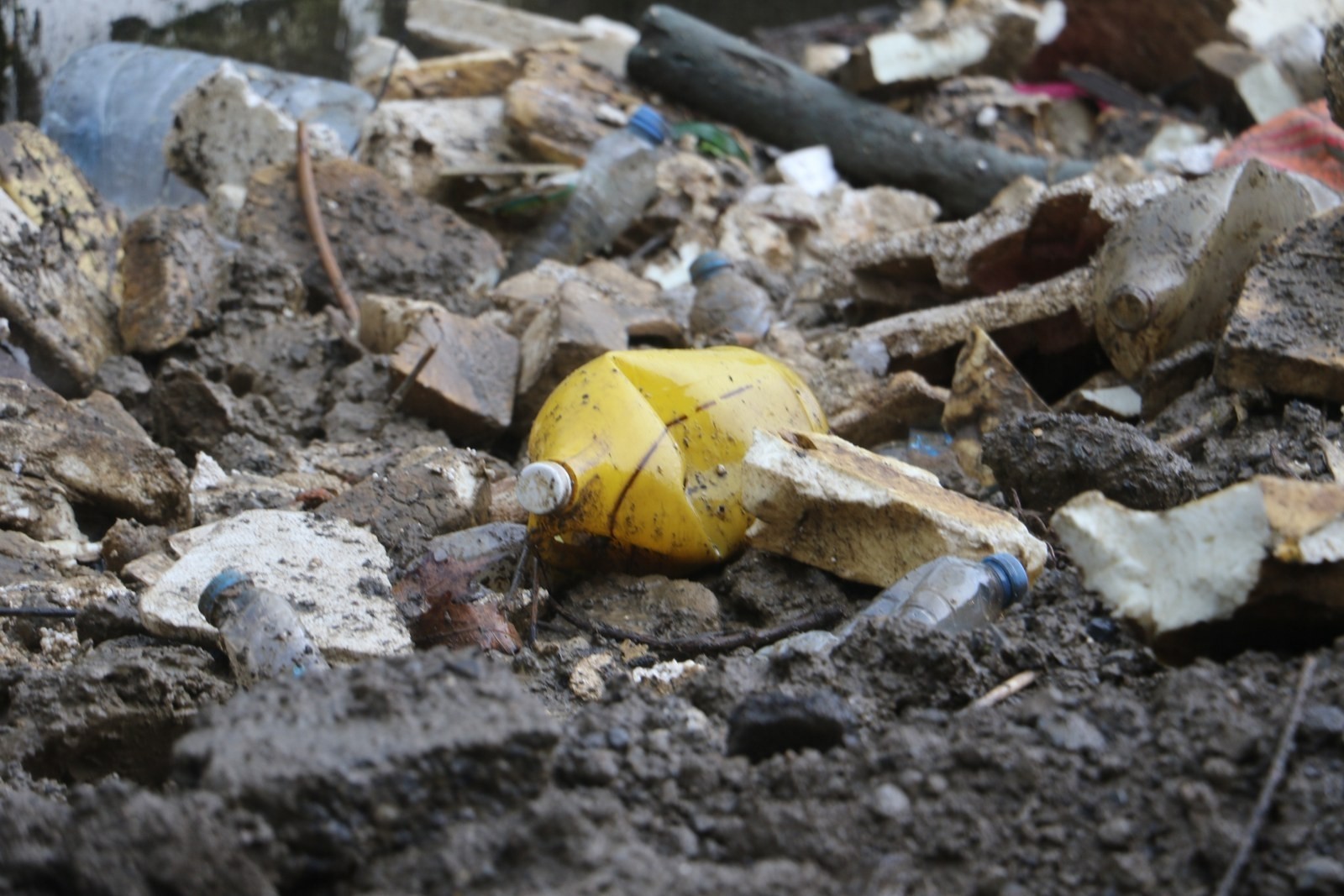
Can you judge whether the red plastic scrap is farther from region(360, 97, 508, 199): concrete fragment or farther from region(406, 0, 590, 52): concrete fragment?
region(406, 0, 590, 52): concrete fragment

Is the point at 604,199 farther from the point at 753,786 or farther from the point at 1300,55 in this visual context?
the point at 1300,55

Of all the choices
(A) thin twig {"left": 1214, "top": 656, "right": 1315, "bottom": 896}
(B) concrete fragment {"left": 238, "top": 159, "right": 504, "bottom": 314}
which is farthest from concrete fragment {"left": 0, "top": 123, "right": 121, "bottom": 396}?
(A) thin twig {"left": 1214, "top": 656, "right": 1315, "bottom": 896}

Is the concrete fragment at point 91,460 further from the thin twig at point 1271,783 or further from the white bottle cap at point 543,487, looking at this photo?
the thin twig at point 1271,783

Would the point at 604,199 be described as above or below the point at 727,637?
below

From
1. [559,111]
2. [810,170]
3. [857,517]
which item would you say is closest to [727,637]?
[857,517]

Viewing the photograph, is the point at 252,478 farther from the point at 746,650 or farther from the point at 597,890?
the point at 597,890

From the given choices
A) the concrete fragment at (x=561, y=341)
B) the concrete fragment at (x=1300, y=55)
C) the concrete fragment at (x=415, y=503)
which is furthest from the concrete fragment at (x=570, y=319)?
the concrete fragment at (x=1300, y=55)

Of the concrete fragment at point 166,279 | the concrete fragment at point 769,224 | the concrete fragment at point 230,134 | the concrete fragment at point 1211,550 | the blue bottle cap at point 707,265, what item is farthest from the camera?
the concrete fragment at point 769,224
